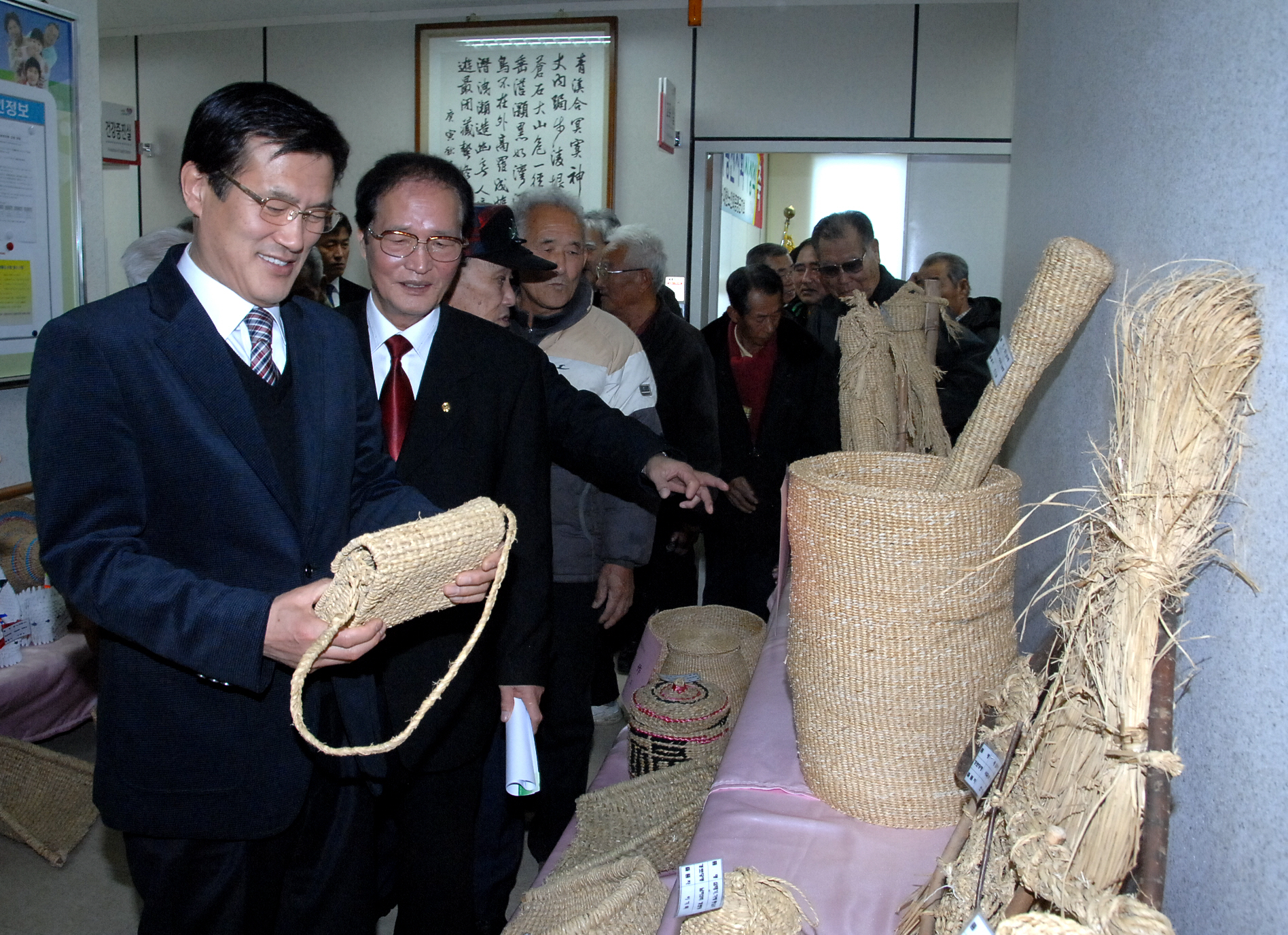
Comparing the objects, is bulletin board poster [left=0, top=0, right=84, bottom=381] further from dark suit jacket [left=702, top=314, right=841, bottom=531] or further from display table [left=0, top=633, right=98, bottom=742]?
dark suit jacket [left=702, top=314, right=841, bottom=531]

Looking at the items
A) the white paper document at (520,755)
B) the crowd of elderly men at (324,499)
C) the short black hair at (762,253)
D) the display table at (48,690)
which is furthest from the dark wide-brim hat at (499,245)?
the short black hair at (762,253)

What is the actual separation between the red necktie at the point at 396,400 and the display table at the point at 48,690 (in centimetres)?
172

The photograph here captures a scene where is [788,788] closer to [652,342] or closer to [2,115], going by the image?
[652,342]

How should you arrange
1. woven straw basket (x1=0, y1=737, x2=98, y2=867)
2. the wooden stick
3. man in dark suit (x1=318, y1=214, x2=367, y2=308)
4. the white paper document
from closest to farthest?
the wooden stick
the white paper document
woven straw basket (x1=0, y1=737, x2=98, y2=867)
man in dark suit (x1=318, y1=214, x2=367, y2=308)

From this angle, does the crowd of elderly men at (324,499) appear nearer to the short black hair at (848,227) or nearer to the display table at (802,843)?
the display table at (802,843)

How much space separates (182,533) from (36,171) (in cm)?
200

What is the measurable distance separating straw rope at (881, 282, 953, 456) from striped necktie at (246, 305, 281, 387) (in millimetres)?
1181

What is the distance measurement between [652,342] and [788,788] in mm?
1940

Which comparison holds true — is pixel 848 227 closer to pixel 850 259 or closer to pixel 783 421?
pixel 850 259

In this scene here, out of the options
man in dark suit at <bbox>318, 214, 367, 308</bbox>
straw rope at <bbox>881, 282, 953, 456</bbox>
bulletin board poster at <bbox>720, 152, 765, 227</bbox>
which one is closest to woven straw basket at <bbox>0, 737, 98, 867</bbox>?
man in dark suit at <bbox>318, 214, 367, 308</bbox>

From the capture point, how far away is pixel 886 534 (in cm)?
117

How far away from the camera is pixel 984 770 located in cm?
106

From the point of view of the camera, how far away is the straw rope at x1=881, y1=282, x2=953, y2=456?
6.25 ft

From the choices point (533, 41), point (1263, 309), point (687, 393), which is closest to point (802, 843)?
point (1263, 309)
